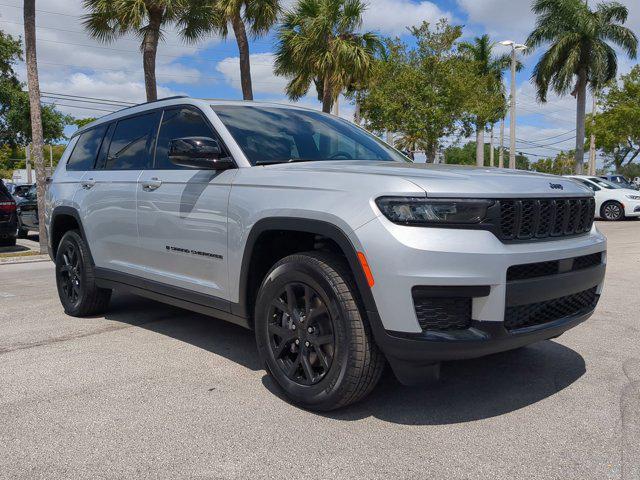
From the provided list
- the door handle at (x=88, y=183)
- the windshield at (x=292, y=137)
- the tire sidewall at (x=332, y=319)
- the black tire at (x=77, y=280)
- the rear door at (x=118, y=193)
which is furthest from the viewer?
the black tire at (x=77, y=280)

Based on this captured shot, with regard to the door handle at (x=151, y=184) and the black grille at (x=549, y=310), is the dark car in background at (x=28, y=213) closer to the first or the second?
the door handle at (x=151, y=184)

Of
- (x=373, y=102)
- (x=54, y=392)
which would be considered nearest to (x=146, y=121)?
(x=54, y=392)

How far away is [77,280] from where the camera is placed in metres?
5.86

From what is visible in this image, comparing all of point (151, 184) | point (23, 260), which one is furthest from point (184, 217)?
point (23, 260)

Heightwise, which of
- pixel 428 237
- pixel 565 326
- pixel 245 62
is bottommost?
pixel 565 326

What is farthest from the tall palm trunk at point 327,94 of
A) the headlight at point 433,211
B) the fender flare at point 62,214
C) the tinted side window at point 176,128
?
the headlight at point 433,211

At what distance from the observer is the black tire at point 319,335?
124 inches

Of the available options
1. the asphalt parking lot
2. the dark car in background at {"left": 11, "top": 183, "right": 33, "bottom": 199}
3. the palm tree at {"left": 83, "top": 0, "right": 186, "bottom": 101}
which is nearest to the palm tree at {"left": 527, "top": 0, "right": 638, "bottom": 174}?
the palm tree at {"left": 83, "top": 0, "right": 186, "bottom": 101}

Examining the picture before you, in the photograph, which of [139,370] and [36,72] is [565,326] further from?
[36,72]

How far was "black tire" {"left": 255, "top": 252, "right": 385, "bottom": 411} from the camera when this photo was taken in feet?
10.3

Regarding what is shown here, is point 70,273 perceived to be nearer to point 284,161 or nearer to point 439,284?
point 284,161

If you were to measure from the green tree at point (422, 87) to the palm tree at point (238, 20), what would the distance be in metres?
6.35

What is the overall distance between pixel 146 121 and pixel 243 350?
2.03 m

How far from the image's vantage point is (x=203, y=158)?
3920mm
